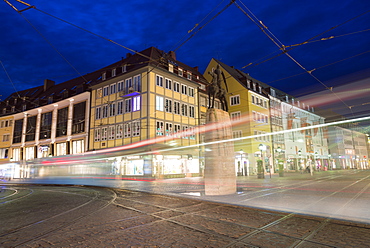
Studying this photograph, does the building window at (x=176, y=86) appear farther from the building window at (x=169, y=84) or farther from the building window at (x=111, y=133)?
the building window at (x=111, y=133)

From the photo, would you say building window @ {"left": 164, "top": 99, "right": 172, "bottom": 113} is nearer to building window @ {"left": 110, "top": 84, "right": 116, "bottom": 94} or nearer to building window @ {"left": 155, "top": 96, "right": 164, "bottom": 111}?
building window @ {"left": 155, "top": 96, "right": 164, "bottom": 111}

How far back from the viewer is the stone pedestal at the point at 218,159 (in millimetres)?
12234

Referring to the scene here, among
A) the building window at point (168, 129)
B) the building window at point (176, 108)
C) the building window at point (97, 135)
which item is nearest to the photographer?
the building window at point (168, 129)

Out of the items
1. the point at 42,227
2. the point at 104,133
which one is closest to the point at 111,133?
the point at 104,133

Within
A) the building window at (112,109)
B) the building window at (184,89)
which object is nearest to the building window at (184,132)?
the building window at (184,89)

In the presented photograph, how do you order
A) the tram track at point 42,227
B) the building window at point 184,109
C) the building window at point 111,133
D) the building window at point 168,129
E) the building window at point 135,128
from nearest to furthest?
the tram track at point 42,227
the building window at point 135,128
the building window at point 168,129
the building window at point 111,133
the building window at point 184,109

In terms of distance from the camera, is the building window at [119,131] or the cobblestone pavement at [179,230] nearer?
the cobblestone pavement at [179,230]

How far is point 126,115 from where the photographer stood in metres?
30.6

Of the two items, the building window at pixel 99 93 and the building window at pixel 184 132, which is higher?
the building window at pixel 99 93

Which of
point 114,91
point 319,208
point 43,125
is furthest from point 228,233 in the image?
point 43,125

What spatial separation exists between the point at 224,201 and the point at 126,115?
74.3 feet

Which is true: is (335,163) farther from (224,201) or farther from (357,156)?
(224,201)

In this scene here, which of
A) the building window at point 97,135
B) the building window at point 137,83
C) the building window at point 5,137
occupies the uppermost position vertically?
the building window at point 137,83

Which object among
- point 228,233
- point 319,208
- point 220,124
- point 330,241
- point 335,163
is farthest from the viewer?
point 335,163
